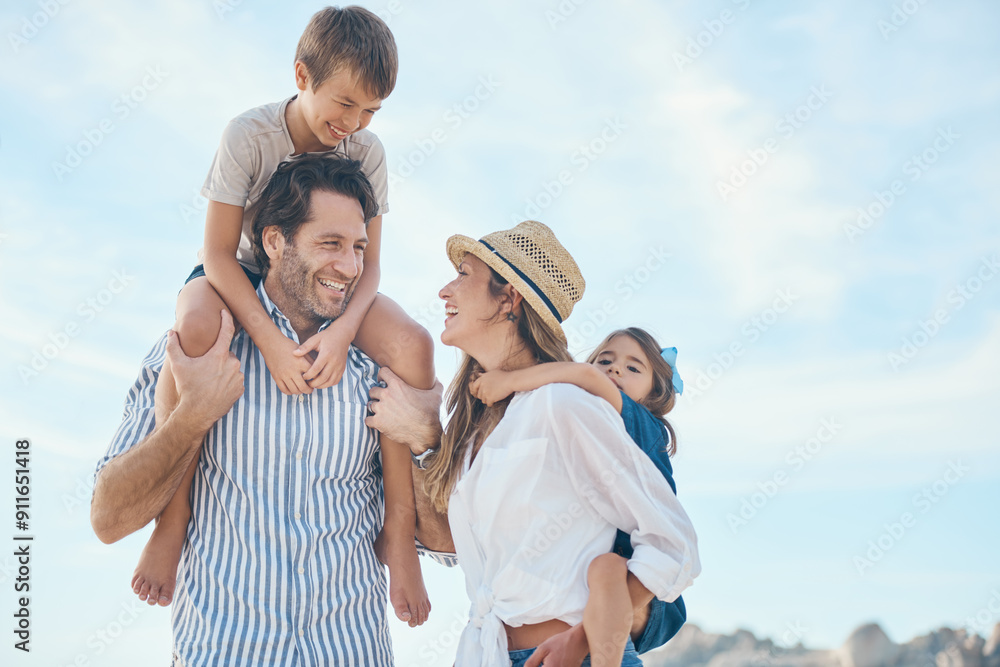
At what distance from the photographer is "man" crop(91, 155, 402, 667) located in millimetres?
3418

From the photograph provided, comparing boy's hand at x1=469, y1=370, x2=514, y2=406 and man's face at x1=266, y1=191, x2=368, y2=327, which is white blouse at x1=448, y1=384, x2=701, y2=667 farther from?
man's face at x1=266, y1=191, x2=368, y2=327

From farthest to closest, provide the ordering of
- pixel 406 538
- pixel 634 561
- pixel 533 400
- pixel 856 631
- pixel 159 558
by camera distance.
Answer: pixel 856 631, pixel 406 538, pixel 159 558, pixel 533 400, pixel 634 561

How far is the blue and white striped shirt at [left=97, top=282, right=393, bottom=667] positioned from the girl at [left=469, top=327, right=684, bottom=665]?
701 mm

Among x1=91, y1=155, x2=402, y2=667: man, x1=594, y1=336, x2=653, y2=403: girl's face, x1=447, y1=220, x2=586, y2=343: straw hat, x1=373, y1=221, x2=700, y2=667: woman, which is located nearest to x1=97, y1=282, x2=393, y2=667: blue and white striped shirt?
x1=91, y1=155, x2=402, y2=667: man

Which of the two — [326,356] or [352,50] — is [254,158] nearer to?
[352,50]

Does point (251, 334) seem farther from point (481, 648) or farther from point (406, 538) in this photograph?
point (481, 648)

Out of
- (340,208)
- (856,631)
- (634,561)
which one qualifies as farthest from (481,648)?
(856,631)

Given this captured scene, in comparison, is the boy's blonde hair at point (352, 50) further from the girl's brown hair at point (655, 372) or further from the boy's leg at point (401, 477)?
the girl's brown hair at point (655, 372)

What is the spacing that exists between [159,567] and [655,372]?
2.80 meters

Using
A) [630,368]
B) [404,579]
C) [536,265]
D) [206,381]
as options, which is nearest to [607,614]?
[404,579]

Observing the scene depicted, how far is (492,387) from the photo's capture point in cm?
357

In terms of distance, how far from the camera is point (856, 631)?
20.8 meters

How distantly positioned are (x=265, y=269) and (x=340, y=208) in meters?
0.49

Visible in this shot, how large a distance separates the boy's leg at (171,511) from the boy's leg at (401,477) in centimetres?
73
